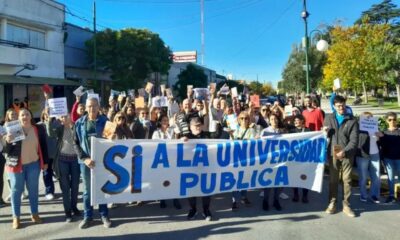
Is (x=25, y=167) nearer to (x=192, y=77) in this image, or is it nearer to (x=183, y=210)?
(x=183, y=210)

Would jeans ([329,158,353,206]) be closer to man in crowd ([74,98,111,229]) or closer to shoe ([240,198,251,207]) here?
shoe ([240,198,251,207])

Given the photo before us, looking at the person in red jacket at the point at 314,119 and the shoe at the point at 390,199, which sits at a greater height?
the person in red jacket at the point at 314,119

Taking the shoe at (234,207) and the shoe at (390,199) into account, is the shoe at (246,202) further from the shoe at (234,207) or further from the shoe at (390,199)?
the shoe at (390,199)

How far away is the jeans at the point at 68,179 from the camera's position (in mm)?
6293

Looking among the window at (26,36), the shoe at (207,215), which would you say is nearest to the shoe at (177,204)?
the shoe at (207,215)

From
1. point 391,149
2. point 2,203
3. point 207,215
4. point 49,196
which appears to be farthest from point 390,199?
point 2,203

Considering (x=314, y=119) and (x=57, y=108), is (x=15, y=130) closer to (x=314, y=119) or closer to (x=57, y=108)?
(x=57, y=108)

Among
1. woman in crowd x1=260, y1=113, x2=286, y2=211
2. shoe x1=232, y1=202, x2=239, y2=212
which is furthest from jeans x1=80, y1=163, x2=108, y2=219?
woman in crowd x1=260, y1=113, x2=286, y2=211

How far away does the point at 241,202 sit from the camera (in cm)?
724

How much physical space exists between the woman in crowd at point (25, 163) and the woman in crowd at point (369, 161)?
17.6ft

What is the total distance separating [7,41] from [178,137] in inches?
878

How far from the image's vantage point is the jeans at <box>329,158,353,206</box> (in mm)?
6582

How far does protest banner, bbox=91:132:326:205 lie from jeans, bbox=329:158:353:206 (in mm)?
243

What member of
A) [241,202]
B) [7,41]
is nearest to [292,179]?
[241,202]
